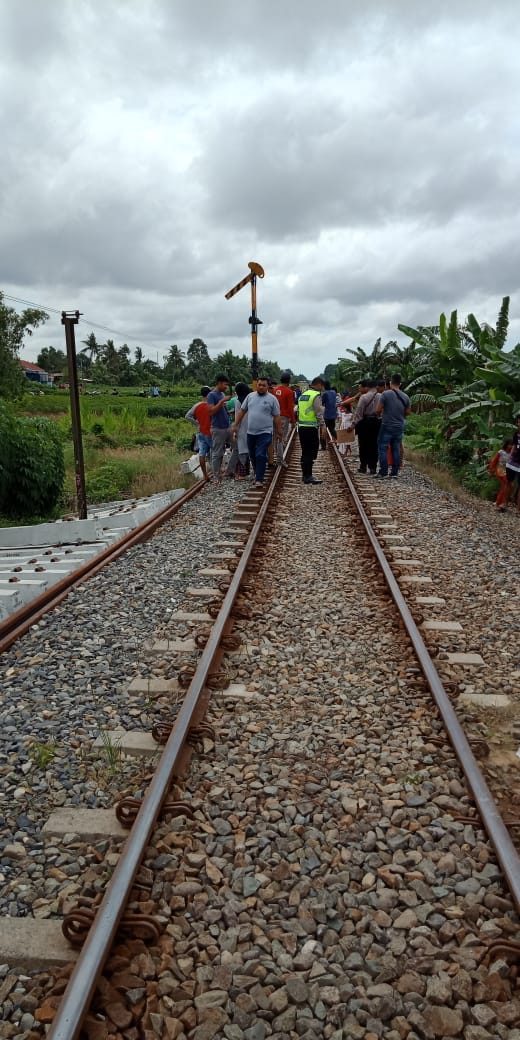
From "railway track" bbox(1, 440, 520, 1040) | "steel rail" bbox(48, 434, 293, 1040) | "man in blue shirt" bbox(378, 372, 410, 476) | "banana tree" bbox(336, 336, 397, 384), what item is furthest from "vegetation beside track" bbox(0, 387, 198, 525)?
"banana tree" bbox(336, 336, 397, 384)

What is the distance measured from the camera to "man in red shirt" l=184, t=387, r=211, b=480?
1131 centimetres

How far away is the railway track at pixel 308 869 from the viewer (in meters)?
2.07

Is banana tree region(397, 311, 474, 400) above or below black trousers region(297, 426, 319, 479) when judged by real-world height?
above

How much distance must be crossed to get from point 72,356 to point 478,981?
850 cm

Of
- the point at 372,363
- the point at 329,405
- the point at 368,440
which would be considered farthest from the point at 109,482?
the point at 372,363

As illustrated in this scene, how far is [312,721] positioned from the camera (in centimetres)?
370

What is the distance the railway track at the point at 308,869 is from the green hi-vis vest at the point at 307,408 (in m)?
6.63

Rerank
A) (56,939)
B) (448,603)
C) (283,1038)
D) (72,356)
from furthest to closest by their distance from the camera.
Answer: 1. (72,356)
2. (448,603)
3. (56,939)
4. (283,1038)

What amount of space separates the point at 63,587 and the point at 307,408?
5896 millimetres

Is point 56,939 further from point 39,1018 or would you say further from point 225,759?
point 225,759

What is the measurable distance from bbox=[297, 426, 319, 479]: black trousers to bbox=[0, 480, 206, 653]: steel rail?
3.17 m

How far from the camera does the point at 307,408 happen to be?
1069cm

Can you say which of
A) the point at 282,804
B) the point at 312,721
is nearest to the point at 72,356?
the point at 312,721

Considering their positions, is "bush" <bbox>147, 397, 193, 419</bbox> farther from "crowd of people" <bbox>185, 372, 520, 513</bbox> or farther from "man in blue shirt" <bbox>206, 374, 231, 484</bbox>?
"man in blue shirt" <bbox>206, 374, 231, 484</bbox>
